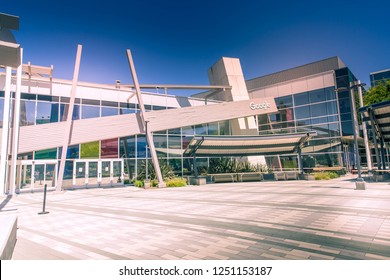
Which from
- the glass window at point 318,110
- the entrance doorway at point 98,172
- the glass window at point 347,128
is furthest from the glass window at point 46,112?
the glass window at point 347,128

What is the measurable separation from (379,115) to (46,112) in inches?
1058

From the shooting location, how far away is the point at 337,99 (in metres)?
29.8

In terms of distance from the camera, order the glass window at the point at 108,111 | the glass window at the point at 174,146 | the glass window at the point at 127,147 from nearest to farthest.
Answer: the glass window at the point at 108,111 → the glass window at the point at 127,147 → the glass window at the point at 174,146

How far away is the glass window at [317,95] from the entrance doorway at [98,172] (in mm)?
25745

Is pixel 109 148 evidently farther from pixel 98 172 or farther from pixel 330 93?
pixel 330 93

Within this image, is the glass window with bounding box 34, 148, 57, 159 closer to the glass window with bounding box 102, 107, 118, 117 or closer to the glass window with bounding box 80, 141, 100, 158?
the glass window with bounding box 80, 141, 100, 158

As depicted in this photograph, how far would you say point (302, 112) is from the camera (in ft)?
106

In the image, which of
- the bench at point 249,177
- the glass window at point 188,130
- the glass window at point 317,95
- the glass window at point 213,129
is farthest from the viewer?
the glass window at point 317,95

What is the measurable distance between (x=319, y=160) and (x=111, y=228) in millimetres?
29879

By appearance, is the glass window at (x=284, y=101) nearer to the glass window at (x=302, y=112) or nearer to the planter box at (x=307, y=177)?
the glass window at (x=302, y=112)

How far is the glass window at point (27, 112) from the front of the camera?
19164 millimetres

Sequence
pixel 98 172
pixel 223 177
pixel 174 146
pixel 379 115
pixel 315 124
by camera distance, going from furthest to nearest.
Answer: pixel 315 124
pixel 174 146
pixel 223 177
pixel 98 172
pixel 379 115

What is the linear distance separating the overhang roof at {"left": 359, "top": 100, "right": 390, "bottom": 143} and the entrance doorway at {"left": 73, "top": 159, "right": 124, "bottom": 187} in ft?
68.2

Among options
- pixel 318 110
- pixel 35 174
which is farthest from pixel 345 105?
pixel 35 174
